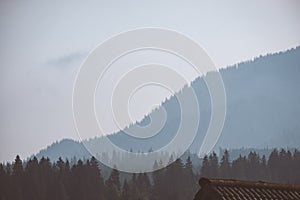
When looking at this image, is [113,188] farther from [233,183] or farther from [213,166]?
[233,183]

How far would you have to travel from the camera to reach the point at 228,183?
21.0 ft

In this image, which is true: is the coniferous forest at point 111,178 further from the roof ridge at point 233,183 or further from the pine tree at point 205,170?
the roof ridge at point 233,183

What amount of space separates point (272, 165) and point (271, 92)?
7161 centimetres

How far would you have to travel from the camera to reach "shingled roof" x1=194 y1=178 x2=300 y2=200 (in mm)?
6243

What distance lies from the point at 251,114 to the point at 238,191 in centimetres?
8932

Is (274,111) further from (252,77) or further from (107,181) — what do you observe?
(107,181)

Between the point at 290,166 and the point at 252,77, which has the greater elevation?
Result: the point at 252,77

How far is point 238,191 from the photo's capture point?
638 centimetres

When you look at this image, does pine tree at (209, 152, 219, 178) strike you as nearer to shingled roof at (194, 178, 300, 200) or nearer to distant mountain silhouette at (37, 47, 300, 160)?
distant mountain silhouette at (37, 47, 300, 160)

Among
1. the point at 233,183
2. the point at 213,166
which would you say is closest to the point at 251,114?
the point at 213,166

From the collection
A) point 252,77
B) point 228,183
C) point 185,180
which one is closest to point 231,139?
point 185,180

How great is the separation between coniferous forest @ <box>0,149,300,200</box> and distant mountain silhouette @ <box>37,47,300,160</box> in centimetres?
243

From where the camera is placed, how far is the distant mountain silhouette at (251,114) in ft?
193

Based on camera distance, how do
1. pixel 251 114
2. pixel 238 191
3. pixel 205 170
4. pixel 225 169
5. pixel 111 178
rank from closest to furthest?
pixel 238 191
pixel 111 178
pixel 205 170
pixel 225 169
pixel 251 114
